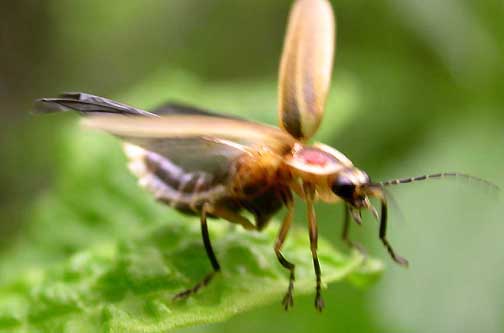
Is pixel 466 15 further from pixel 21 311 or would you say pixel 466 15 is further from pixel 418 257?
pixel 21 311

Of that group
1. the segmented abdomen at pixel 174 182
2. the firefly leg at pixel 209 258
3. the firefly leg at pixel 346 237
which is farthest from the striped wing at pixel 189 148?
the firefly leg at pixel 346 237

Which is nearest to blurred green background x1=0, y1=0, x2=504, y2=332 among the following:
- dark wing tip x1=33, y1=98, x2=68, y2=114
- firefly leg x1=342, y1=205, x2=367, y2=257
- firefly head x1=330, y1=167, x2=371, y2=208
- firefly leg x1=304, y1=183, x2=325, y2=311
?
firefly leg x1=342, y1=205, x2=367, y2=257

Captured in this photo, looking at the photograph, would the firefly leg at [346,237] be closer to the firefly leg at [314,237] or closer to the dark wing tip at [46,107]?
the firefly leg at [314,237]

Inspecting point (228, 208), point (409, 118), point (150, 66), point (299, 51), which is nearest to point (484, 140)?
point (409, 118)

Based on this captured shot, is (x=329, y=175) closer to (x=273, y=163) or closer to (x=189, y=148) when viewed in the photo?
(x=273, y=163)

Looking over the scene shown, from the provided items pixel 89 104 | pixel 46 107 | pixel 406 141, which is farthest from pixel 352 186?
pixel 406 141

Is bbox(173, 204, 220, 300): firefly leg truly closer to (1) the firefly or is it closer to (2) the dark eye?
(1) the firefly
